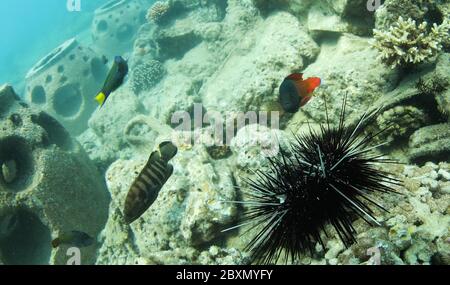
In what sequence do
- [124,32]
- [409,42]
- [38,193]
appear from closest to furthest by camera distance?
[409,42], [38,193], [124,32]

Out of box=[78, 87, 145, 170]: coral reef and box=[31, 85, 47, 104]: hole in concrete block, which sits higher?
box=[31, 85, 47, 104]: hole in concrete block

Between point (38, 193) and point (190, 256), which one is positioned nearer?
point (190, 256)

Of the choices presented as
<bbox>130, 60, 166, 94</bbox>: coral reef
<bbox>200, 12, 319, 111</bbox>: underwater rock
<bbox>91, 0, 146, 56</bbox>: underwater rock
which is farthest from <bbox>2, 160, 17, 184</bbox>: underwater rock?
<bbox>91, 0, 146, 56</bbox>: underwater rock

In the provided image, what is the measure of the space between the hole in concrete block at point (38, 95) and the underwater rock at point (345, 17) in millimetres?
11554

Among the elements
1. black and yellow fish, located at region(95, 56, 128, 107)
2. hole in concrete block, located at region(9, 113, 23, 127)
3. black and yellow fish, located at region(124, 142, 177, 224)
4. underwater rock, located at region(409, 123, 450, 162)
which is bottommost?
underwater rock, located at region(409, 123, 450, 162)

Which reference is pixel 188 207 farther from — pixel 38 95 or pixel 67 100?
pixel 38 95

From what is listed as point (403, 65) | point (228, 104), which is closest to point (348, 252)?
point (403, 65)

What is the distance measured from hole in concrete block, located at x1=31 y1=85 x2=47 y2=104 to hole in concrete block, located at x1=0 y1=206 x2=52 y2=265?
8.22m

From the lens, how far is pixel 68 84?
41.9 ft

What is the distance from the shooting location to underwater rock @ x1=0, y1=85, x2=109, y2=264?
228 inches

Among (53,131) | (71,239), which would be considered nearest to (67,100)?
(53,131)

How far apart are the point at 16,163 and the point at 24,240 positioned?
1.50 metres


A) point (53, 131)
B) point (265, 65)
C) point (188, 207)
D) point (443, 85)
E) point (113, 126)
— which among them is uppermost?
point (443, 85)

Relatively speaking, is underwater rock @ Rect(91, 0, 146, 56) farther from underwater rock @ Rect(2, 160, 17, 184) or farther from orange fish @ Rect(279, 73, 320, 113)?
orange fish @ Rect(279, 73, 320, 113)
